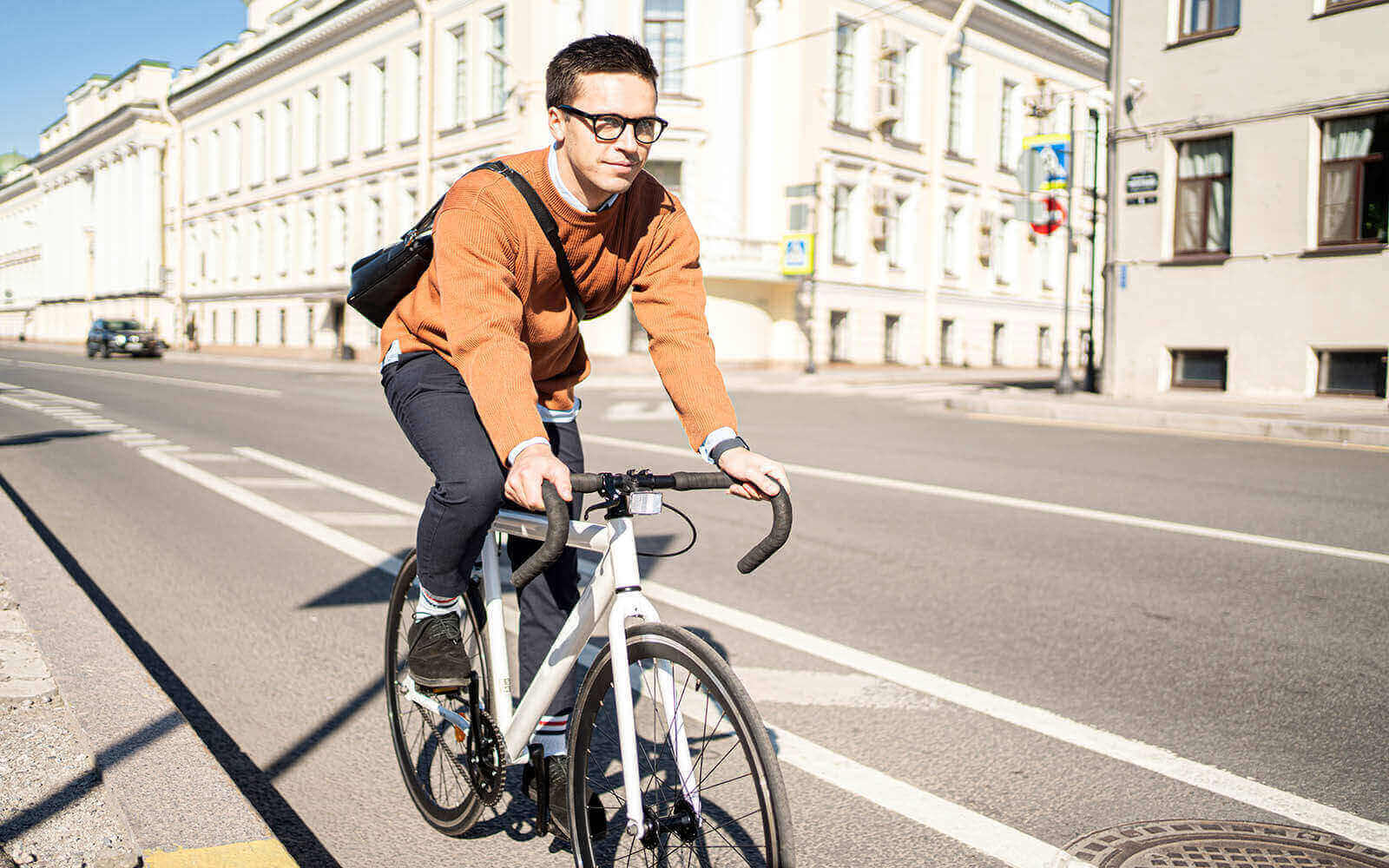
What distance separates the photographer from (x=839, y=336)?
121 feet

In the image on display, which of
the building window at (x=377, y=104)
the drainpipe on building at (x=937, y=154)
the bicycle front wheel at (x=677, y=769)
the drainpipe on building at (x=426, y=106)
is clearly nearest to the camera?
the bicycle front wheel at (x=677, y=769)

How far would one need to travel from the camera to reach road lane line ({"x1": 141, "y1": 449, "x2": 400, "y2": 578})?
638cm

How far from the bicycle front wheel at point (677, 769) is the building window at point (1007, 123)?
43384 millimetres

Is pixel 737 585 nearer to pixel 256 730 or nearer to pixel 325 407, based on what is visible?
pixel 256 730

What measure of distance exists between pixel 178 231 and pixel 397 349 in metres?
65.9

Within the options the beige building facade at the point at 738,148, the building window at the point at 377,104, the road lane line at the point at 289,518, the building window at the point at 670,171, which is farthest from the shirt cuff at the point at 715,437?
the building window at the point at 377,104

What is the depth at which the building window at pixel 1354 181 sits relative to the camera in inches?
664

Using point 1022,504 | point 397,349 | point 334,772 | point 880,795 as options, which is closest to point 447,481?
point 397,349

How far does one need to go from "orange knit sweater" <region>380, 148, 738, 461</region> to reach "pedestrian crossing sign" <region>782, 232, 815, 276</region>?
2974 cm

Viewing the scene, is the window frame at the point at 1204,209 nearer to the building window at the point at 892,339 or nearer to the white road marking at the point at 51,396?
the white road marking at the point at 51,396

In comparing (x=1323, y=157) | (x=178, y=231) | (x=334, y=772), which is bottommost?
(x=334, y=772)

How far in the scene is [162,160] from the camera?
65750mm

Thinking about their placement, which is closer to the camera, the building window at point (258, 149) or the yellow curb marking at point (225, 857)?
the yellow curb marking at point (225, 857)

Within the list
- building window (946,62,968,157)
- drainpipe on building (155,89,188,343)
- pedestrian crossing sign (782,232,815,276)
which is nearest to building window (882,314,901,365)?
building window (946,62,968,157)
